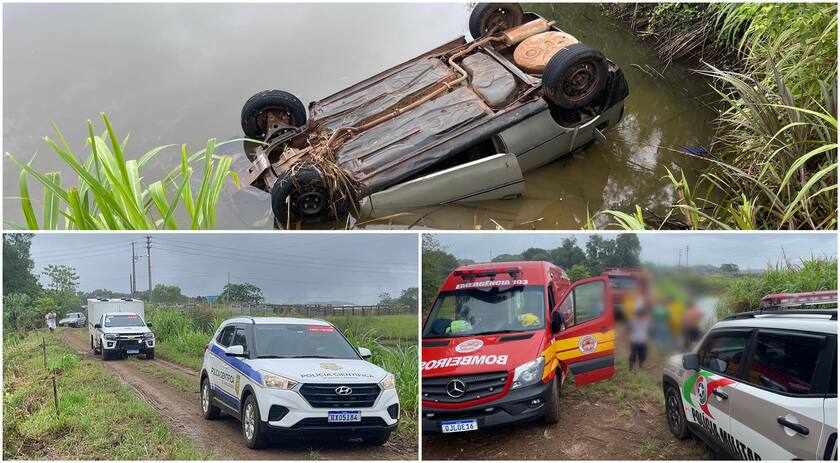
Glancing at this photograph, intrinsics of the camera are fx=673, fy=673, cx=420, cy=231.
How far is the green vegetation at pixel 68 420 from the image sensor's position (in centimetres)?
354

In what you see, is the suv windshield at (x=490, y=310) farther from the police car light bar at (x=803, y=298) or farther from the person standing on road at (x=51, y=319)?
the person standing on road at (x=51, y=319)

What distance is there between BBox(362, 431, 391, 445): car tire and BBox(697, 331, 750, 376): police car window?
1.75m

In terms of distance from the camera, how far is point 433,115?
7449 mm

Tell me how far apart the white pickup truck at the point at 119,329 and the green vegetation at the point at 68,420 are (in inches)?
8.1

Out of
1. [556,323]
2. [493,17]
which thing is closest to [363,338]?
[556,323]

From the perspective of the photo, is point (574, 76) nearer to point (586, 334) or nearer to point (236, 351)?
point (586, 334)

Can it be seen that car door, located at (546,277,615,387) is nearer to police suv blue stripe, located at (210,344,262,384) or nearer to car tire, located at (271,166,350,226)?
police suv blue stripe, located at (210,344,262,384)

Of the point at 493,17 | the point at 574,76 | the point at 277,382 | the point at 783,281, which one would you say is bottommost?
the point at 277,382

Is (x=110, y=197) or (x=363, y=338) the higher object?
(x=110, y=197)

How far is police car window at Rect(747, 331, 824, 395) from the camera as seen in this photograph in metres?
3.30

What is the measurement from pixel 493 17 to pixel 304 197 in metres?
4.32

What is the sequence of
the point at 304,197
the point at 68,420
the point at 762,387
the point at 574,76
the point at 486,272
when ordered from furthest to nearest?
the point at 574,76 → the point at 304,197 → the point at 486,272 → the point at 68,420 → the point at 762,387

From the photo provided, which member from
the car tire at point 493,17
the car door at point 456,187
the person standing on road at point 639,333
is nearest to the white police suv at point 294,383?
the person standing on road at point 639,333

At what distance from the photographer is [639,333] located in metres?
3.72
